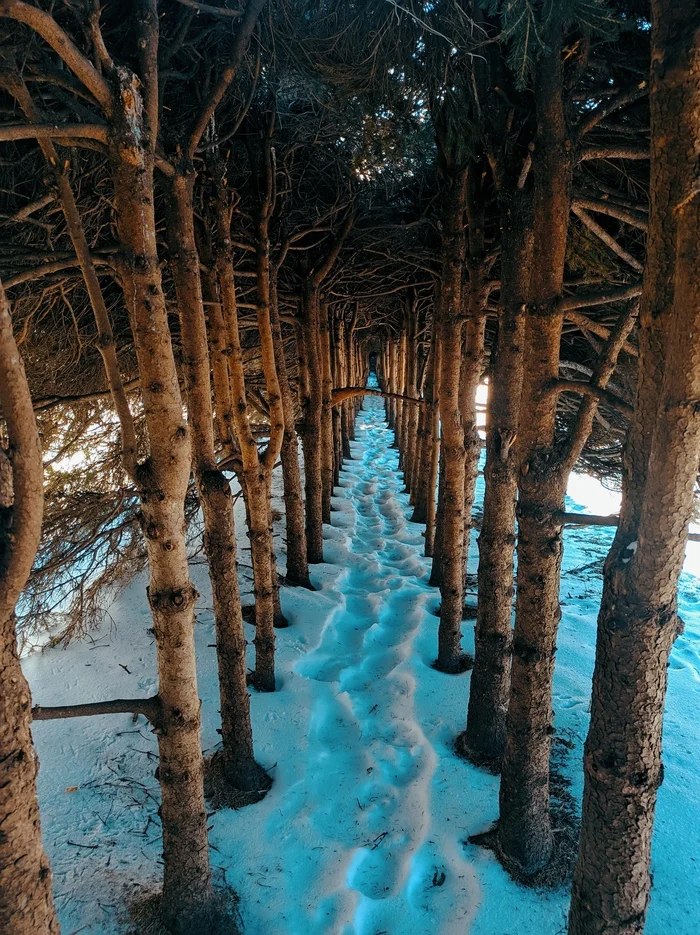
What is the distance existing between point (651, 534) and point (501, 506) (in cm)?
236

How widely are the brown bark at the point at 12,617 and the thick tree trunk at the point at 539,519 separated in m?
2.36

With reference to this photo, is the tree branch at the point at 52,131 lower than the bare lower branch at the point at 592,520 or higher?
higher

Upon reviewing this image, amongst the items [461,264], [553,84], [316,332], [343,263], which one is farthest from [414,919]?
[343,263]

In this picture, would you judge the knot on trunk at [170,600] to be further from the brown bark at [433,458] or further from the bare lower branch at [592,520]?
the brown bark at [433,458]

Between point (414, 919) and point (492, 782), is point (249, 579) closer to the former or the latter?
point (492, 782)

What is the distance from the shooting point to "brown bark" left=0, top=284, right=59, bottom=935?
1.61 m

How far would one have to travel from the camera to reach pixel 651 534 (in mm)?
1750

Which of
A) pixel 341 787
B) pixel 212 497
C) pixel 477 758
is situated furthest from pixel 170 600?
pixel 477 758

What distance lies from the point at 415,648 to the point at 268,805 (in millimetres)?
2418

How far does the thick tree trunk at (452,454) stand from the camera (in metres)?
5.30

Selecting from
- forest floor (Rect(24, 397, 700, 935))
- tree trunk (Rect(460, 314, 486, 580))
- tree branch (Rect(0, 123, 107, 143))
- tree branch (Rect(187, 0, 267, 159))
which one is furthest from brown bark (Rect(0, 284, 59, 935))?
tree trunk (Rect(460, 314, 486, 580))

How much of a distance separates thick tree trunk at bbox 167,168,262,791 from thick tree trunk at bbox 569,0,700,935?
2.45 meters

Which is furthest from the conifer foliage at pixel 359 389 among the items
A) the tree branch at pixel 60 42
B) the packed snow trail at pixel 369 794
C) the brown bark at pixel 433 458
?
the brown bark at pixel 433 458

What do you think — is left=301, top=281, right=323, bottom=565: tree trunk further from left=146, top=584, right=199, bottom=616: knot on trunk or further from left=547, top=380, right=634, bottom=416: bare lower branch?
left=146, top=584, right=199, bottom=616: knot on trunk
